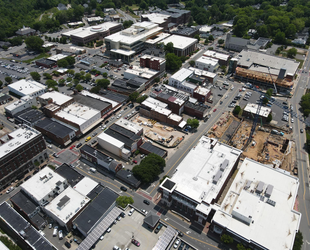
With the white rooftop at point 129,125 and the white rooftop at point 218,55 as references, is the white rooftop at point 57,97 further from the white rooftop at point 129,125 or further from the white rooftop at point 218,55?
the white rooftop at point 218,55

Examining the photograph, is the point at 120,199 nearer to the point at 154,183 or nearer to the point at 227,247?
the point at 154,183

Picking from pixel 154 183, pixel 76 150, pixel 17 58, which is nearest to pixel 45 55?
pixel 17 58

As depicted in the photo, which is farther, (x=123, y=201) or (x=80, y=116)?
(x=80, y=116)

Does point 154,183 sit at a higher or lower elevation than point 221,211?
lower

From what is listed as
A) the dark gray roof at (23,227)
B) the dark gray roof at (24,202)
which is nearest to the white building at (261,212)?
the dark gray roof at (23,227)

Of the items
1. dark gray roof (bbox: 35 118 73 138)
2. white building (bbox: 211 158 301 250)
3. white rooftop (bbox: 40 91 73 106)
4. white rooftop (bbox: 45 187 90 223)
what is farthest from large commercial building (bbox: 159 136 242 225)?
white rooftop (bbox: 40 91 73 106)

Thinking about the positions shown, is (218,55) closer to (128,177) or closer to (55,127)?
(128,177)

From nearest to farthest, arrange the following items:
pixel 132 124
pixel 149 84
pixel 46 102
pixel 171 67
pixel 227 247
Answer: pixel 227 247, pixel 132 124, pixel 46 102, pixel 149 84, pixel 171 67

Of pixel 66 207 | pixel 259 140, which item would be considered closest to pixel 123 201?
pixel 66 207
